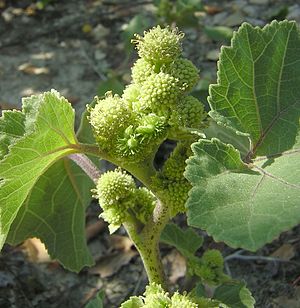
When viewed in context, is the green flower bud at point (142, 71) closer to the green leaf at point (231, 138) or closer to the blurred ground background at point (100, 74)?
the green leaf at point (231, 138)

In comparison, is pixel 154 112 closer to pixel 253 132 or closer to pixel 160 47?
pixel 160 47

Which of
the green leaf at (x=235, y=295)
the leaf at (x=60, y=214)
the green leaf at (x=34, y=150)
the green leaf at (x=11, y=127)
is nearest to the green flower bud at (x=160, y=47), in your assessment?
the green leaf at (x=34, y=150)

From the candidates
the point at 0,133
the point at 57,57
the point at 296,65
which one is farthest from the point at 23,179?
the point at 57,57

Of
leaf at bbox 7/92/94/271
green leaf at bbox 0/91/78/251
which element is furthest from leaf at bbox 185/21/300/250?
leaf at bbox 7/92/94/271

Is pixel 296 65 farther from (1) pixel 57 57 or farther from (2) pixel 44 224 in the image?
(1) pixel 57 57

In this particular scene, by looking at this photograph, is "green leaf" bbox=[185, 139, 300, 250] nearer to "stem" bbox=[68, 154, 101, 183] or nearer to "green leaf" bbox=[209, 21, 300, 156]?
"green leaf" bbox=[209, 21, 300, 156]

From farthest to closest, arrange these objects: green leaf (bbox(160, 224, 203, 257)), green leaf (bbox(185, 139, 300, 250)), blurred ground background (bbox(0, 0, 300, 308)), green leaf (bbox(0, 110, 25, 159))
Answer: blurred ground background (bbox(0, 0, 300, 308)), green leaf (bbox(160, 224, 203, 257)), green leaf (bbox(0, 110, 25, 159)), green leaf (bbox(185, 139, 300, 250))

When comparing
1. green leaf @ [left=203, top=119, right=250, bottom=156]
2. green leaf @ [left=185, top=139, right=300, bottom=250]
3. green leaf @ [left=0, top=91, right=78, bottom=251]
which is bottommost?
green leaf @ [left=203, top=119, right=250, bottom=156]
